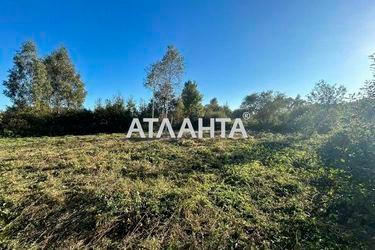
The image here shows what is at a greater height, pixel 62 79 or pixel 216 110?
pixel 62 79

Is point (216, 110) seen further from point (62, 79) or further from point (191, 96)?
point (62, 79)

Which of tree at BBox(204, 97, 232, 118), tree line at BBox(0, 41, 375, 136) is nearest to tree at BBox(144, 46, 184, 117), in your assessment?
tree line at BBox(0, 41, 375, 136)

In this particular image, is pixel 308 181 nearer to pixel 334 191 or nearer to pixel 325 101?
pixel 334 191

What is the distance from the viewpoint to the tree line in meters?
16.6

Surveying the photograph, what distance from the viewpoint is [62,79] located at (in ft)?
80.7

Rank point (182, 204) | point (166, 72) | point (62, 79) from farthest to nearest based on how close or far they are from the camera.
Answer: point (62, 79) < point (166, 72) < point (182, 204)

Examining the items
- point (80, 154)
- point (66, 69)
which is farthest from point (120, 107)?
point (80, 154)

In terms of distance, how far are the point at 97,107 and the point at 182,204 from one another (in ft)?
55.3

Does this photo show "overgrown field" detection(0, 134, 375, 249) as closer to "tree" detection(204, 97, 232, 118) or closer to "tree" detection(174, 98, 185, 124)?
"tree" detection(174, 98, 185, 124)

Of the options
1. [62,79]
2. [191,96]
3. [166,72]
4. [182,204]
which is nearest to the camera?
[182,204]

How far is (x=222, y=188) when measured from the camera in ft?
19.4

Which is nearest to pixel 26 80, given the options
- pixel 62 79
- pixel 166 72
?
pixel 62 79

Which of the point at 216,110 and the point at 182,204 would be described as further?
the point at 216,110

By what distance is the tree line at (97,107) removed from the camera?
16625mm
